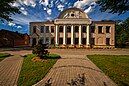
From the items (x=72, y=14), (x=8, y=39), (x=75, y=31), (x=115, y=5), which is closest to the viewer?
(x=115, y=5)

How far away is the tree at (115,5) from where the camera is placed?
1880 centimetres

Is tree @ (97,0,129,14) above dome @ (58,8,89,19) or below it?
below

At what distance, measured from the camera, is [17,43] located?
74.9m

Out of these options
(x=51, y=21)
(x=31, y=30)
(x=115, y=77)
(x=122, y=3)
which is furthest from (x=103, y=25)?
(x=115, y=77)

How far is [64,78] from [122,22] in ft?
244

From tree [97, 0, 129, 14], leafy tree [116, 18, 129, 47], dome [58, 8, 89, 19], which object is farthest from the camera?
leafy tree [116, 18, 129, 47]

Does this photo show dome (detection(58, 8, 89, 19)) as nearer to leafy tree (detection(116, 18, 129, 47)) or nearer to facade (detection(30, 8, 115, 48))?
facade (detection(30, 8, 115, 48))

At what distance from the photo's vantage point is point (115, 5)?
62.3ft

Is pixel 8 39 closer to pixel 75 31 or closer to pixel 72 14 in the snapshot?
pixel 75 31

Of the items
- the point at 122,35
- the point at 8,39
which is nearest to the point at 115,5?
the point at 8,39

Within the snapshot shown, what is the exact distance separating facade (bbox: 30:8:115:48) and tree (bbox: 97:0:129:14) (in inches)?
1388

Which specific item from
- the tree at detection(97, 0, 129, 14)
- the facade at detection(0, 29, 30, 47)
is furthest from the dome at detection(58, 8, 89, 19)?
the tree at detection(97, 0, 129, 14)

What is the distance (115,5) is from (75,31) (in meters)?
37.4

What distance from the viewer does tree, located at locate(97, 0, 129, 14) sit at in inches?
740
